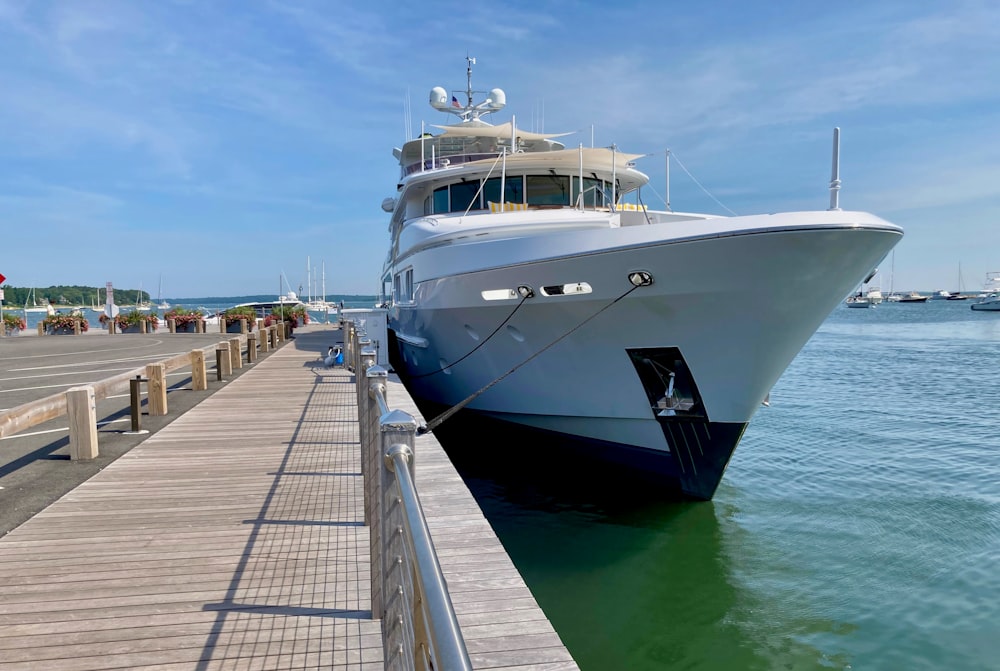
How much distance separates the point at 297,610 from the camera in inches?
138

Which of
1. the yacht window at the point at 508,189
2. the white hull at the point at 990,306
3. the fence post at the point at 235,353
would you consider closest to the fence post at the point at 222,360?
the fence post at the point at 235,353

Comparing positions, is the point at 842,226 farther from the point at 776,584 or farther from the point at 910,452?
the point at 910,452

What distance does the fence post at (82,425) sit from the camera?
6.33 meters

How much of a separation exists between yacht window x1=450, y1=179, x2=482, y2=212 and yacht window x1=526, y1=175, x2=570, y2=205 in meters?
1.04

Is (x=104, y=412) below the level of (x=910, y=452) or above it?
above

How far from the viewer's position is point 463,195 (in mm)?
12070

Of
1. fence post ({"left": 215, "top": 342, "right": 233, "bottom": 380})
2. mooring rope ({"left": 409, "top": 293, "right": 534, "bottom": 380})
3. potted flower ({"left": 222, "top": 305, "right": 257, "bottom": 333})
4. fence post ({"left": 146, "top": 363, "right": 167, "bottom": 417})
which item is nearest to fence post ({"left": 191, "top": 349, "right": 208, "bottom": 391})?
fence post ({"left": 215, "top": 342, "right": 233, "bottom": 380})

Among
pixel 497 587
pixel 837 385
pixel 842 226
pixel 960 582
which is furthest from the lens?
pixel 837 385

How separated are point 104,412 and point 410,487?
993 cm

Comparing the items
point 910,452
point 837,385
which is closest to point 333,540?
point 910,452

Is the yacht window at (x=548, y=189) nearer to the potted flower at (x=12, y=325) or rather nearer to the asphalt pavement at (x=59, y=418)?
the asphalt pavement at (x=59, y=418)

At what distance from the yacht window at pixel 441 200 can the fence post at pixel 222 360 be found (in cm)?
536

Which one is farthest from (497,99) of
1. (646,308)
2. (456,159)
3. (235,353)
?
(646,308)

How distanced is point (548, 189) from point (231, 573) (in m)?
9.23
